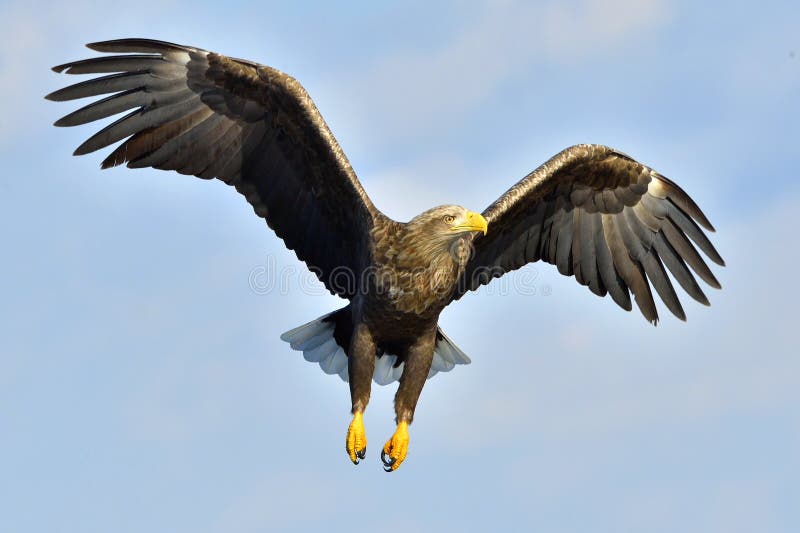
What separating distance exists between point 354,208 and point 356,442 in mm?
1768

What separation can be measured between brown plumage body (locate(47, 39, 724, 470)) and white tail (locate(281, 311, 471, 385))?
1 cm

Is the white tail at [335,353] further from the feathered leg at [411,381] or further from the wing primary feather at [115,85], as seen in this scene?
the wing primary feather at [115,85]

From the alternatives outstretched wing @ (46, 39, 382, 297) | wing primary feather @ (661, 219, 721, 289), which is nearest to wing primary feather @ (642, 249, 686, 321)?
wing primary feather @ (661, 219, 721, 289)

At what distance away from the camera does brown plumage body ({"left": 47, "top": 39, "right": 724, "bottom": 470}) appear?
991 cm

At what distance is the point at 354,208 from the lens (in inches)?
400

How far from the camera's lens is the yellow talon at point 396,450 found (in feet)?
33.1

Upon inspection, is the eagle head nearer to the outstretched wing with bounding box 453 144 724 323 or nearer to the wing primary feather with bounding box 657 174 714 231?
the outstretched wing with bounding box 453 144 724 323

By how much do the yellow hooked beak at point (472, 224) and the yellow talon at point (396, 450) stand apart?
1.63 meters

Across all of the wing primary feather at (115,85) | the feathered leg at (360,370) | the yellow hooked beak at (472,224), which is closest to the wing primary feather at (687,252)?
the yellow hooked beak at (472,224)

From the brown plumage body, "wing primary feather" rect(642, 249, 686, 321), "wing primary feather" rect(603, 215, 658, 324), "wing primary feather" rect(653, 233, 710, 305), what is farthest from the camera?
"wing primary feather" rect(603, 215, 658, 324)

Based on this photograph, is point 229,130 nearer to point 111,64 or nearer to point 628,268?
point 111,64

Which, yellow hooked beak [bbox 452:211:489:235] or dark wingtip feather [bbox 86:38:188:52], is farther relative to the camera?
dark wingtip feather [bbox 86:38:188:52]

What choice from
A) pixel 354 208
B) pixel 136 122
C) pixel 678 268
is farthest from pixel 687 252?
pixel 136 122

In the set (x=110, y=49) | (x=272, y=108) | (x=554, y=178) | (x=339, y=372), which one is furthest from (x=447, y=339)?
(x=110, y=49)
